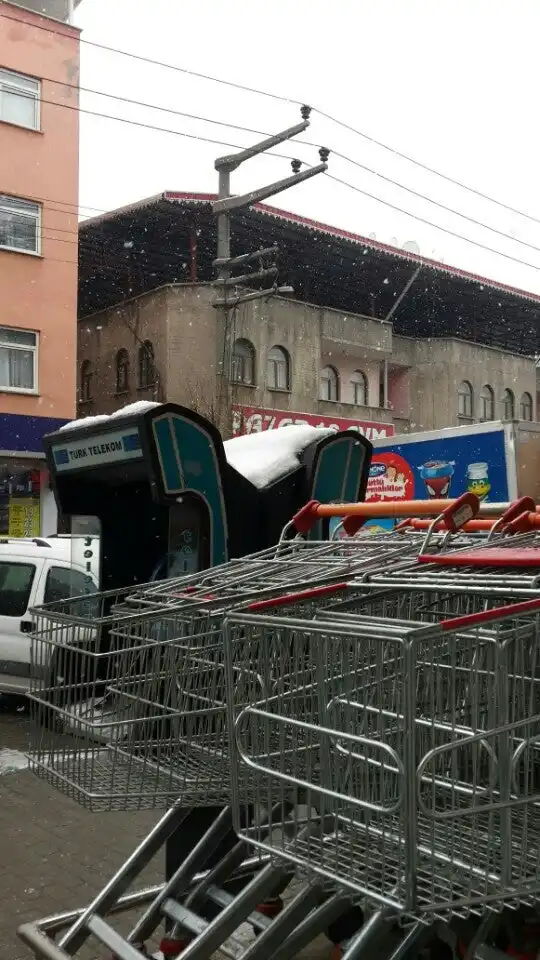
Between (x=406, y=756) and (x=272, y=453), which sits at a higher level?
(x=272, y=453)

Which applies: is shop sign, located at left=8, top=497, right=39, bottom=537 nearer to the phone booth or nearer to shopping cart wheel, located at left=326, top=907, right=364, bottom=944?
the phone booth

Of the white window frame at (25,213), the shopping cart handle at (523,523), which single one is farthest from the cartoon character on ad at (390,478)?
the white window frame at (25,213)

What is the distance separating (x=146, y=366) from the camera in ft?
84.2

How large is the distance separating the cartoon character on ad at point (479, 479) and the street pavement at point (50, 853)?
5.10m

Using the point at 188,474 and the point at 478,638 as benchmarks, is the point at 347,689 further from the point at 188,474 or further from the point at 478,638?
the point at 188,474

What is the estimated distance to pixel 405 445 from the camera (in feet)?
36.4

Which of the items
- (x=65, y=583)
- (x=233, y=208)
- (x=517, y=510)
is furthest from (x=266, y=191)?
(x=517, y=510)

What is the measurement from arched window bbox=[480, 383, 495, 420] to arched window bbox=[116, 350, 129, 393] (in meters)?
13.3

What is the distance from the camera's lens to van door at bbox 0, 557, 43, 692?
8.97 m

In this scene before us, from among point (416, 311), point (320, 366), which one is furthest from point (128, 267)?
point (416, 311)

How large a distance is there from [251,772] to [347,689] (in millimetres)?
523

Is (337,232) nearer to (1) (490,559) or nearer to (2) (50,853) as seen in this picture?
(2) (50,853)

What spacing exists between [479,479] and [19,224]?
1401 cm

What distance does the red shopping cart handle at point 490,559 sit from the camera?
260cm
